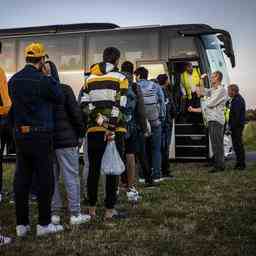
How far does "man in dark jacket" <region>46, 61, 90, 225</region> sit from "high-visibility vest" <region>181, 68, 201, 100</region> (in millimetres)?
8771

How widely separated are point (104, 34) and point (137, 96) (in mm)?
8579

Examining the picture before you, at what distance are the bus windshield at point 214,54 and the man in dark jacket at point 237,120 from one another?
9.50 feet

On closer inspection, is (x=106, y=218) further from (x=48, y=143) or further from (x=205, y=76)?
(x=205, y=76)

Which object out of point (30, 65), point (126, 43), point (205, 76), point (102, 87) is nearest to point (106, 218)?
point (102, 87)

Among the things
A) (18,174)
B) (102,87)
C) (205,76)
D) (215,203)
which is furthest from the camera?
(205,76)

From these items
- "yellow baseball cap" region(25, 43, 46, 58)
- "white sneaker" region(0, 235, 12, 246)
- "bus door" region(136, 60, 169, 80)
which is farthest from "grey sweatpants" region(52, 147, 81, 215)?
"bus door" region(136, 60, 169, 80)

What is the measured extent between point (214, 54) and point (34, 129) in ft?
37.0

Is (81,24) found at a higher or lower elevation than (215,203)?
higher

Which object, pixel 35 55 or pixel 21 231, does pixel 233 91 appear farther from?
pixel 21 231

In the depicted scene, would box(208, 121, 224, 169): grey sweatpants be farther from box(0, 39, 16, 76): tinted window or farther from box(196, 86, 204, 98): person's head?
box(0, 39, 16, 76): tinted window

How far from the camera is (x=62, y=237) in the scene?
6.07 meters

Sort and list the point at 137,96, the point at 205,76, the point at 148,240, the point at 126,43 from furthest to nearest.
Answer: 1. the point at 126,43
2. the point at 205,76
3. the point at 137,96
4. the point at 148,240

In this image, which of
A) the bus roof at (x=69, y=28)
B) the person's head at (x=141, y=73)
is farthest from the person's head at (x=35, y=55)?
the bus roof at (x=69, y=28)

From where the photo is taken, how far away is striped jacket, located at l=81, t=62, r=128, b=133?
6.79 meters
